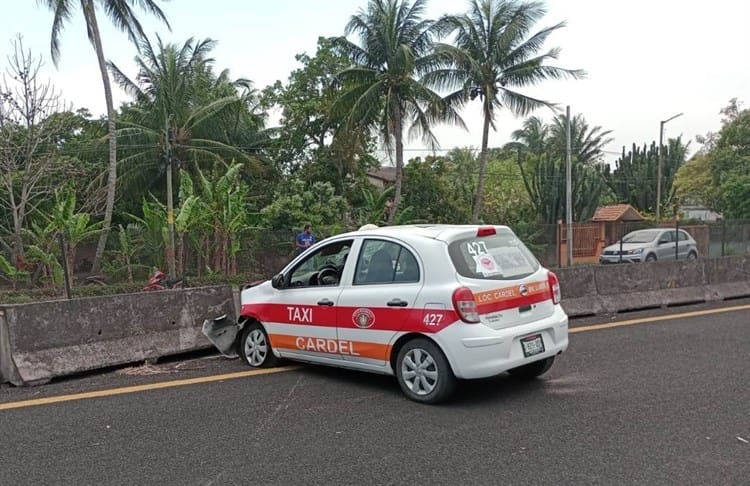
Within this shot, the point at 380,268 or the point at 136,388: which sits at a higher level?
the point at 380,268

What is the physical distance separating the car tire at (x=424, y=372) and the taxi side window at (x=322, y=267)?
114 cm

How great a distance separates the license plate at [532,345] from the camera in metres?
5.70

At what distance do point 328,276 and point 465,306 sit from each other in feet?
5.55

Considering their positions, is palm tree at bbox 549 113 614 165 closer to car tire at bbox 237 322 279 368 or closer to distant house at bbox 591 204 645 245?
distant house at bbox 591 204 645 245

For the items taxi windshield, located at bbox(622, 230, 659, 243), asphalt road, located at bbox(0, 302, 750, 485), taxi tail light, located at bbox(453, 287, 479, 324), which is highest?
taxi windshield, located at bbox(622, 230, 659, 243)

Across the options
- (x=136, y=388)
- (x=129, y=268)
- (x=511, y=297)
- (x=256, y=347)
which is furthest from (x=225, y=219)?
(x=511, y=297)

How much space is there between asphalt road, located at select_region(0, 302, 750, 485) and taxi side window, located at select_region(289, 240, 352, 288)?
40.3 inches

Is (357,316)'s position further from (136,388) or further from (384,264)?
(136,388)

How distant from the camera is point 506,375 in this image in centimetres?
671

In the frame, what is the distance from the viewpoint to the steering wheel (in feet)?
21.3

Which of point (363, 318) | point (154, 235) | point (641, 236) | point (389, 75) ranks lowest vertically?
point (363, 318)

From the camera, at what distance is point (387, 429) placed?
198 inches

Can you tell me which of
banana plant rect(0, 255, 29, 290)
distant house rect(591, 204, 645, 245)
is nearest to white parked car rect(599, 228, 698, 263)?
distant house rect(591, 204, 645, 245)

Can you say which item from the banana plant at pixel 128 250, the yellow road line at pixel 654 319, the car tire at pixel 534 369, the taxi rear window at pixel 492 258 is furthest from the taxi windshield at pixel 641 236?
the taxi rear window at pixel 492 258
